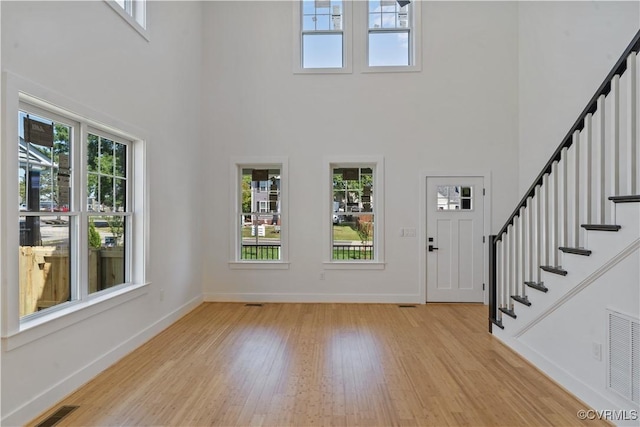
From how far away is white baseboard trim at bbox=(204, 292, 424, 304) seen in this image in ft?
17.3

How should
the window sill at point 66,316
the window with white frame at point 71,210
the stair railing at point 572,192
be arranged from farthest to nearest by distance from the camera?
the window with white frame at point 71,210
the stair railing at point 572,192
the window sill at point 66,316

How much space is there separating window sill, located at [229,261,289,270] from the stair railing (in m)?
2.97

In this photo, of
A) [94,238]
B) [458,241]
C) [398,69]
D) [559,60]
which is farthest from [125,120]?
[559,60]

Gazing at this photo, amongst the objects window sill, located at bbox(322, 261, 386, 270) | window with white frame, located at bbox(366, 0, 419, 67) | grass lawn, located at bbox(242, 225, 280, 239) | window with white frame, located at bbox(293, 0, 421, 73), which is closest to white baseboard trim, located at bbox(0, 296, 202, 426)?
grass lawn, located at bbox(242, 225, 280, 239)

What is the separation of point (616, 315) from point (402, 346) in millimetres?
1865

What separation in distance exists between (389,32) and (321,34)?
1.09 m

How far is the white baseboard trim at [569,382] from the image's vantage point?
2242mm

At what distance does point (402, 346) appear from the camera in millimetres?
3537

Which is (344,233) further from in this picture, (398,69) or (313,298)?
(398,69)

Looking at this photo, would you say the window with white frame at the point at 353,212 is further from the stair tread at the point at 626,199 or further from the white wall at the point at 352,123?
the stair tread at the point at 626,199

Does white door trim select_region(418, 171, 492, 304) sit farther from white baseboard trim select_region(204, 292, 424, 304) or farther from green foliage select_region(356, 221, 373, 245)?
green foliage select_region(356, 221, 373, 245)

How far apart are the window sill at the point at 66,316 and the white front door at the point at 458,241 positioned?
13.6ft

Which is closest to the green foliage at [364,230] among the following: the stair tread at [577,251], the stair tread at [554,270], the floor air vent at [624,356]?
the stair tread at [554,270]

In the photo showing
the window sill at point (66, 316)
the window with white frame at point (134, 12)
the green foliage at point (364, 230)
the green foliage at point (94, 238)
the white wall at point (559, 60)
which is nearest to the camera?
the window sill at point (66, 316)
